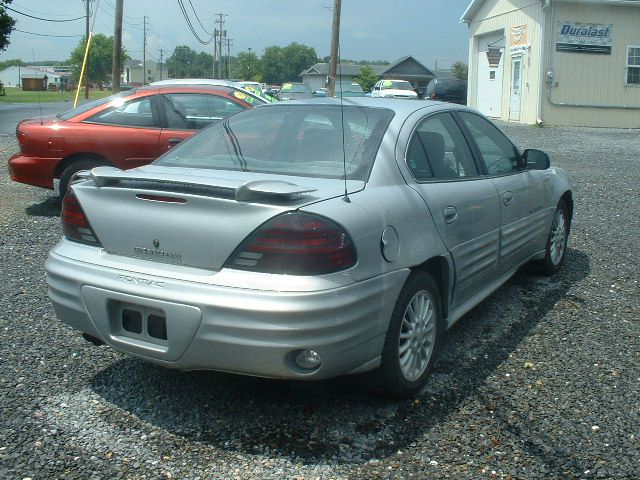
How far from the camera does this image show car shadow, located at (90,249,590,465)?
3549 mm

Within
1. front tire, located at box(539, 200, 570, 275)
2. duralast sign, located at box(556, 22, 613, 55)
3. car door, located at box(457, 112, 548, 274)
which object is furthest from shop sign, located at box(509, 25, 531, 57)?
car door, located at box(457, 112, 548, 274)

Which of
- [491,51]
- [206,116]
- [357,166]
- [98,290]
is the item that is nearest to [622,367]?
[357,166]

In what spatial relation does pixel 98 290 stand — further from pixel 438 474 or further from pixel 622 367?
pixel 622 367

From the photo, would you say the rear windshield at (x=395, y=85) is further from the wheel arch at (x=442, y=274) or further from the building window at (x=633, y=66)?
the wheel arch at (x=442, y=274)

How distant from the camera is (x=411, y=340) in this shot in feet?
13.1

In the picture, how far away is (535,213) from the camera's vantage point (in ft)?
19.0

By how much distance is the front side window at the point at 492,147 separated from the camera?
5.21m

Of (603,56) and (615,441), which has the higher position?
(603,56)

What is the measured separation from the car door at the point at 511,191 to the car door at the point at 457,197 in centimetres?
17

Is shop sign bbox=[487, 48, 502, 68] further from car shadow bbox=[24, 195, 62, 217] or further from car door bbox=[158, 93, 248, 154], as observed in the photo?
car shadow bbox=[24, 195, 62, 217]

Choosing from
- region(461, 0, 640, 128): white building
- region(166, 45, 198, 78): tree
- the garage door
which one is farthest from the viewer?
region(166, 45, 198, 78): tree

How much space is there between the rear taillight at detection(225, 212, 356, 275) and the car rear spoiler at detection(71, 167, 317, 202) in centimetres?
13

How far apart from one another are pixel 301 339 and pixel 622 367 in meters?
2.22

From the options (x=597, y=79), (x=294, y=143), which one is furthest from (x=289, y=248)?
(x=597, y=79)
